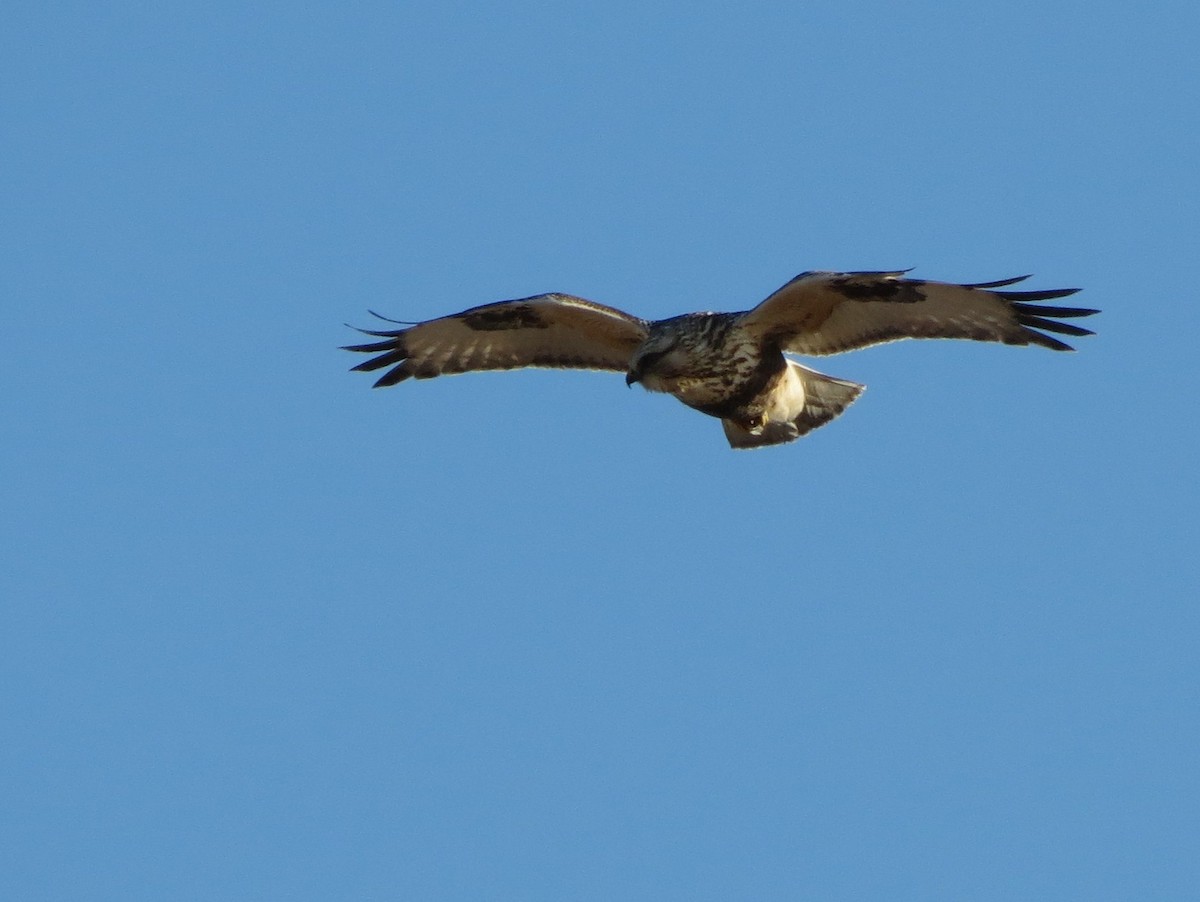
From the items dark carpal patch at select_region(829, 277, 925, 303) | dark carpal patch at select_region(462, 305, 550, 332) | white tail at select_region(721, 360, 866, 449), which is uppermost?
dark carpal patch at select_region(462, 305, 550, 332)

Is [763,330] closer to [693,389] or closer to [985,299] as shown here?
[693,389]

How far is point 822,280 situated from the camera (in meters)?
9.17

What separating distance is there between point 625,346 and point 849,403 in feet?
4.57

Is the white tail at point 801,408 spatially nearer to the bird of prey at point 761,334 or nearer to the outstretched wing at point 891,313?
the bird of prey at point 761,334

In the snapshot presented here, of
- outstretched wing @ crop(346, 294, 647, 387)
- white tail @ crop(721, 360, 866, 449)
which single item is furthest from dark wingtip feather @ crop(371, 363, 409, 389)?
white tail @ crop(721, 360, 866, 449)

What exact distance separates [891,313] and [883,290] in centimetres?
21

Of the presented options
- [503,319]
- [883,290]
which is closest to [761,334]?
[883,290]

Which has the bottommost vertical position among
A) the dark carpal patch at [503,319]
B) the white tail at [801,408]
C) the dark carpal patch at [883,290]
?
the white tail at [801,408]

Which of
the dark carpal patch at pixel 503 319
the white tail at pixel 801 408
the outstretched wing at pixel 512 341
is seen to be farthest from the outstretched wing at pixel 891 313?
the dark carpal patch at pixel 503 319

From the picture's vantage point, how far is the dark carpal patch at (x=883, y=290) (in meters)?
9.41

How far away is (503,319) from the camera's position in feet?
34.2

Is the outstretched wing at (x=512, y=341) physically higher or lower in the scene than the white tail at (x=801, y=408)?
higher

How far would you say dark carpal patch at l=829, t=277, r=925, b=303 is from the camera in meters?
9.41

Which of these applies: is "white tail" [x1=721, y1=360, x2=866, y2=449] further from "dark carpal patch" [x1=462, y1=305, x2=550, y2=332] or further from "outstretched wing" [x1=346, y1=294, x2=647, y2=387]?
"dark carpal patch" [x1=462, y1=305, x2=550, y2=332]
